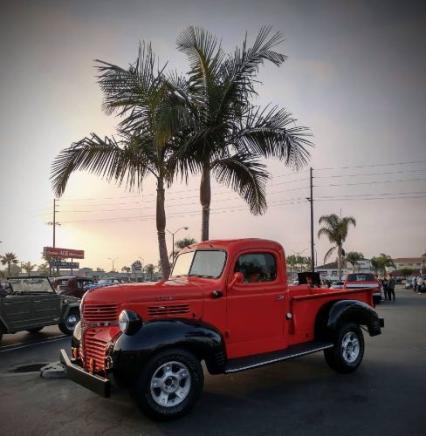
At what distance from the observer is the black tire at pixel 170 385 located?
4.67m

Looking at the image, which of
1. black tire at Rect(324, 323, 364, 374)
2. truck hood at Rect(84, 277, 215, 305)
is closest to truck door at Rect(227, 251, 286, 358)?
truck hood at Rect(84, 277, 215, 305)

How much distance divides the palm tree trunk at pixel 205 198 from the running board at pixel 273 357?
438 cm

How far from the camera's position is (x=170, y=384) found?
4887 mm

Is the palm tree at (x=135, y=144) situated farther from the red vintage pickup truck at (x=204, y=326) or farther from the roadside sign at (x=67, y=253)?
the roadside sign at (x=67, y=253)

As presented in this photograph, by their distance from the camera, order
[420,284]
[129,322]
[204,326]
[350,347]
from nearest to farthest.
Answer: [129,322], [204,326], [350,347], [420,284]

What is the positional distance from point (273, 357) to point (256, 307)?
72 cm

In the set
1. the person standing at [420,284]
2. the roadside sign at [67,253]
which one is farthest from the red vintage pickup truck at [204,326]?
the roadside sign at [67,253]

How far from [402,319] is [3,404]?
13043mm

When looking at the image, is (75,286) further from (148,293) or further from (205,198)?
(148,293)

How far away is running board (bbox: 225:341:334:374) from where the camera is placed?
5410 mm

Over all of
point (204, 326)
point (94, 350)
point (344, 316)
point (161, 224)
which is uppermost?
point (161, 224)

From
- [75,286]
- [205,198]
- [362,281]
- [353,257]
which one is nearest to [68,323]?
[205,198]

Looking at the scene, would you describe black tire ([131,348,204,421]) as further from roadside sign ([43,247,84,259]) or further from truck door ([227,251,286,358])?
roadside sign ([43,247,84,259])

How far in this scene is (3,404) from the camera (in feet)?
17.9
